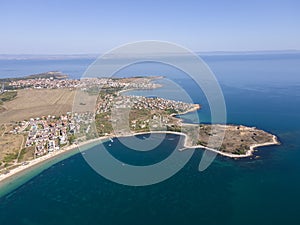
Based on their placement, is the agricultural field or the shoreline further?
the agricultural field

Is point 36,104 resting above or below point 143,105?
below

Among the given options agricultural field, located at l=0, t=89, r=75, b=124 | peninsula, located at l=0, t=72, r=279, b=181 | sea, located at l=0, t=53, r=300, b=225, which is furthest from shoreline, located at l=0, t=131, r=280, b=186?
agricultural field, located at l=0, t=89, r=75, b=124

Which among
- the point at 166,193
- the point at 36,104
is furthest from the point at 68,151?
the point at 36,104

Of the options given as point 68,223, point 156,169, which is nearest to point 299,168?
point 156,169

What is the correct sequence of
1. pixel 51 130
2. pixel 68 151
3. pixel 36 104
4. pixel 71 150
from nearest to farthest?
pixel 68 151 → pixel 71 150 → pixel 51 130 → pixel 36 104

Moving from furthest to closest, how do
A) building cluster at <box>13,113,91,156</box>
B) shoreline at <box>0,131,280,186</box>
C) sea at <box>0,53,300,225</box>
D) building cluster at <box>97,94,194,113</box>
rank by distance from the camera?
→ building cluster at <box>97,94,194,113</box>, building cluster at <box>13,113,91,156</box>, shoreline at <box>0,131,280,186</box>, sea at <box>0,53,300,225</box>

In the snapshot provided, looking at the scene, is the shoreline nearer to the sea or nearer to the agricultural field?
the sea

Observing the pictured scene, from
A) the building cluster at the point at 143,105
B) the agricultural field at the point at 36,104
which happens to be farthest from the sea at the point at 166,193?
the agricultural field at the point at 36,104

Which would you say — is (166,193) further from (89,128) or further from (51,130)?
(51,130)

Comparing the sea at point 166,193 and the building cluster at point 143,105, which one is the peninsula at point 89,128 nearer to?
the building cluster at point 143,105

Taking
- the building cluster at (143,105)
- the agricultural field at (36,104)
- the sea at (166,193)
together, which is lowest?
the sea at (166,193)

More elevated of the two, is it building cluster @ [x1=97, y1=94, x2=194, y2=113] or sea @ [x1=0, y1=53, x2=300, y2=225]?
building cluster @ [x1=97, y1=94, x2=194, y2=113]
